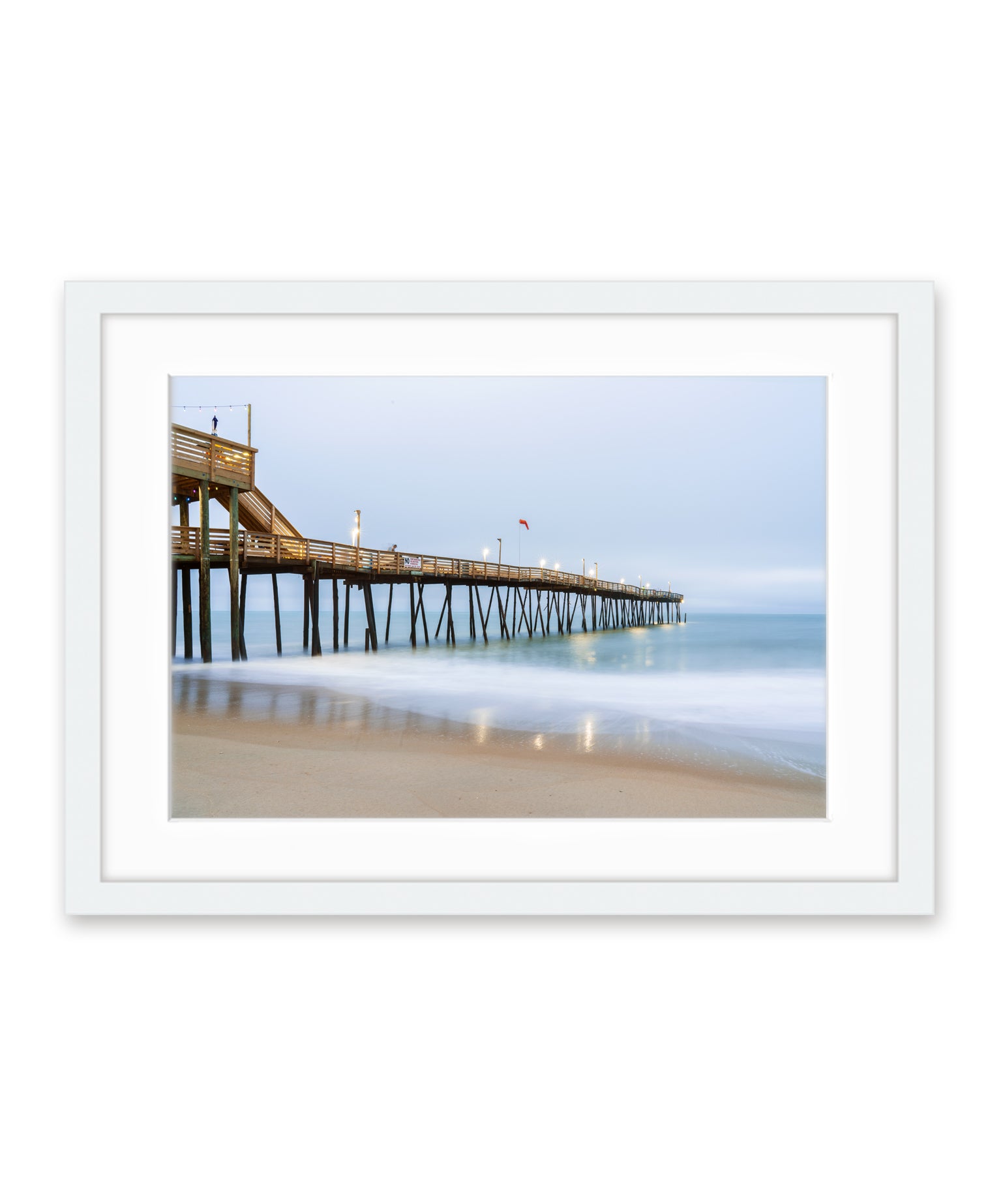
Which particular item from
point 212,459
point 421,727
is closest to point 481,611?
point 212,459

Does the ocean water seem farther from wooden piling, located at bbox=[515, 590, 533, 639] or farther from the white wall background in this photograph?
wooden piling, located at bbox=[515, 590, 533, 639]

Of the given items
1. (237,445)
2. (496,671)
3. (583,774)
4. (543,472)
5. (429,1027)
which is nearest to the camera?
(429,1027)

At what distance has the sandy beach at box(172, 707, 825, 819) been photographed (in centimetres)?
233

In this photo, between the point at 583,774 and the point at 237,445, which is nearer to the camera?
the point at 583,774

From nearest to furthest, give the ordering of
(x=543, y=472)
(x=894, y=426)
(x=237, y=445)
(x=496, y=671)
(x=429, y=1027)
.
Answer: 1. (x=429, y=1027)
2. (x=894, y=426)
3. (x=237, y=445)
4. (x=496, y=671)
5. (x=543, y=472)

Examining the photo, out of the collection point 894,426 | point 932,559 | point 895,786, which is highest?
point 894,426

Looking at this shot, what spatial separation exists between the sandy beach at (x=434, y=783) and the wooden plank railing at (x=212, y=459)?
281 centimetres

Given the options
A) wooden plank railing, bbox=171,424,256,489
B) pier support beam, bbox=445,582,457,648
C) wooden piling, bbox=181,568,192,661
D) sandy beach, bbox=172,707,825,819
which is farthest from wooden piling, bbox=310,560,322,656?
sandy beach, bbox=172,707,825,819
